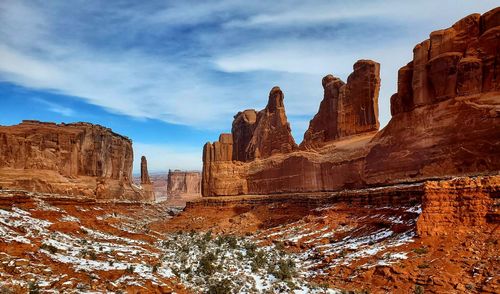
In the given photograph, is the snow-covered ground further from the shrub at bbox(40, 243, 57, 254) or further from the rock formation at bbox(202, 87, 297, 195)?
the rock formation at bbox(202, 87, 297, 195)

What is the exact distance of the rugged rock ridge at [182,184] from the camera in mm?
145750

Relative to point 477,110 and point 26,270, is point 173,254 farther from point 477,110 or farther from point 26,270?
point 477,110

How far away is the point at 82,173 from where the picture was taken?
63.4m

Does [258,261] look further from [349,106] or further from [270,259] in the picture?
[349,106]

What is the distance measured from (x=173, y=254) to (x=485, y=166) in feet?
65.9

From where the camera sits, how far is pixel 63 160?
57844mm

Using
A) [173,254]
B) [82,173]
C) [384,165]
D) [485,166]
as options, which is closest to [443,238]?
[485,166]

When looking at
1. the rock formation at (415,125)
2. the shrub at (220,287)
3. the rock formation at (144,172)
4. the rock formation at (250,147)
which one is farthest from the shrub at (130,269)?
the rock formation at (144,172)

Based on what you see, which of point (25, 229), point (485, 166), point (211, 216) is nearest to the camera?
point (25, 229)

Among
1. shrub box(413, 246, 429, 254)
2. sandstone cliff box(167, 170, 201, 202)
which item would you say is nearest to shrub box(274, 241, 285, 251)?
shrub box(413, 246, 429, 254)

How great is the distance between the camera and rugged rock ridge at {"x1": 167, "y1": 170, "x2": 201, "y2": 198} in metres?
146

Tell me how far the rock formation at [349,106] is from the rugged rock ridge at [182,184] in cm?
10128

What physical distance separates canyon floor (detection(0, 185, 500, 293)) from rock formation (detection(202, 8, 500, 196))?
495cm

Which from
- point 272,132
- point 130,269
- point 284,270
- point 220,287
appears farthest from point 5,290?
point 272,132
